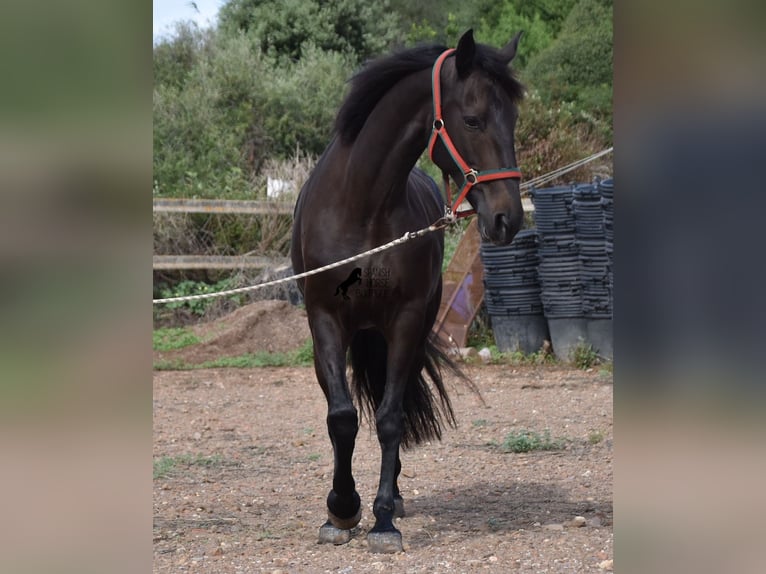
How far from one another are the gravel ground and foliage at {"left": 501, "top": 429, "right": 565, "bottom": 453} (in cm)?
8

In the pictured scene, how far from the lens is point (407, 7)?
1113 inches

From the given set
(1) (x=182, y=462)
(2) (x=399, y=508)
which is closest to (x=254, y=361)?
(1) (x=182, y=462)

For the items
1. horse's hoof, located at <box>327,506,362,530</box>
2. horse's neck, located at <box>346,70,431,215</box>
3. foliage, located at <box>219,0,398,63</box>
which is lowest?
horse's hoof, located at <box>327,506,362,530</box>

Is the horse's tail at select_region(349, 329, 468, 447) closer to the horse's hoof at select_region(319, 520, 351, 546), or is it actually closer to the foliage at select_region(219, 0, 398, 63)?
the horse's hoof at select_region(319, 520, 351, 546)

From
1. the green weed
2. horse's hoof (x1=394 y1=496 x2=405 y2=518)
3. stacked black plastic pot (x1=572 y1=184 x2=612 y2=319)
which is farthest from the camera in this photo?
stacked black plastic pot (x1=572 y1=184 x2=612 y2=319)

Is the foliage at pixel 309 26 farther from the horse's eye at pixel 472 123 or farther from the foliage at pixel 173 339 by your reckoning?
the horse's eye at pixel 472 123

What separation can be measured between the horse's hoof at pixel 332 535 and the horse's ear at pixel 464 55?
7.08 feet

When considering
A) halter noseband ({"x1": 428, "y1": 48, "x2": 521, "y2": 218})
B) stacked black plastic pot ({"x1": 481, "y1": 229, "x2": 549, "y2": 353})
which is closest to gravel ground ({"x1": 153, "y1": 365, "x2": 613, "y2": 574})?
stacked black plastic pot ({"x1": 481, "y1": 229, "x2": 549, "y2": 353})

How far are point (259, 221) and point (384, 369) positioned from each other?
7.84 meters

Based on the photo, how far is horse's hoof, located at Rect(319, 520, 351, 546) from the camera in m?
4.36

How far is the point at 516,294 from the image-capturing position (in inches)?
398
